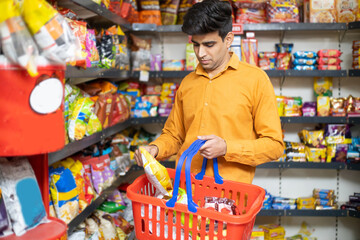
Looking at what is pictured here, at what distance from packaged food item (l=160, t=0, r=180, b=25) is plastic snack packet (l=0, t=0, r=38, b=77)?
9.92ft

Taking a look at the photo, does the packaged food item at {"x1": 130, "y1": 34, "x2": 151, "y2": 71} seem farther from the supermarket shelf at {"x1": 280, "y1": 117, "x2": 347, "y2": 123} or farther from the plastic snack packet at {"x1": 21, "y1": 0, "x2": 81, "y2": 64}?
the plastic snack packet at {"x1": 21, "y1": 0, "x2": 81, "y2": 64}

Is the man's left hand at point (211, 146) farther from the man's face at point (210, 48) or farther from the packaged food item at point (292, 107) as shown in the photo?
the packaged food item at point (292, 107)

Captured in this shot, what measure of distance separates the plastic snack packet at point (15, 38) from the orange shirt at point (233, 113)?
105 centimetres

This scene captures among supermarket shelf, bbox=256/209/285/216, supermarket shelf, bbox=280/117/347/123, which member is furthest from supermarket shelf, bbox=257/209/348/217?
supermarket shelf, bbox=280/117/347/123

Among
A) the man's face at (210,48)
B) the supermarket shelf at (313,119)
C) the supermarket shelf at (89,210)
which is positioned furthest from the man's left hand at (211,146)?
the supermarket shelf at (313,119)

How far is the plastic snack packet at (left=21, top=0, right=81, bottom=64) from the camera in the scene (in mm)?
1021

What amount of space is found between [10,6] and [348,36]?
3.84 meters

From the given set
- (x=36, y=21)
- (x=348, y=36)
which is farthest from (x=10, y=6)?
(x=348, y=36)

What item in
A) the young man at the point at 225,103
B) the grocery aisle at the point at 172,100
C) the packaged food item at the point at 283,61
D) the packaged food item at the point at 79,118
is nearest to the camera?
the young man at the point at 225,103

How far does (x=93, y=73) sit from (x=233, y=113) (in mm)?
1070

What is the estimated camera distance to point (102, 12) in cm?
273

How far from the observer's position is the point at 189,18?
1.91m

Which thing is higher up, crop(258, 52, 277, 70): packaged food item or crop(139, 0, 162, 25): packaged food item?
crop(139, 0, 162, 25): packaged food item

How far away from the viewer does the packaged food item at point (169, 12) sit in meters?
3.91
